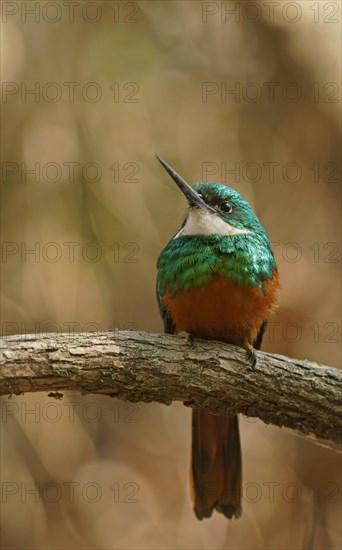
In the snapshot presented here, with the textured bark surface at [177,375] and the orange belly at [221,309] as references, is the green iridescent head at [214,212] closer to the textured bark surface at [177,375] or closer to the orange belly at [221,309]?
the orange belly at [221,309]

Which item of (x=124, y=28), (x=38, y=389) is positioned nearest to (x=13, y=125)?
(x=124, y=28)

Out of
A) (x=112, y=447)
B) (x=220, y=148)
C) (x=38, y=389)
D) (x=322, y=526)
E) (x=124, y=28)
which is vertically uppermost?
(x=124, y=28)

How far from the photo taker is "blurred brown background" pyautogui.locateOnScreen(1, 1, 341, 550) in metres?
4.36

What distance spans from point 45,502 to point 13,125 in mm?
2405

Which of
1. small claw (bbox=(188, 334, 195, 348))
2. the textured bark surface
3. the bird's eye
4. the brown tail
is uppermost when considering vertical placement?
the bird's eye

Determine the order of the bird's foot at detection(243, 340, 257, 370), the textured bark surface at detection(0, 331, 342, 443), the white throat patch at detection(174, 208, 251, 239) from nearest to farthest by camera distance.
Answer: the textured bark surface at detection(0, 331, 342, 443) → the bird's foot at detection(243, 340, 257, 370) → the white throat patch at detection(174, 208, 251, 239)

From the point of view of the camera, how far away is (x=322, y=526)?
4457 millimetres

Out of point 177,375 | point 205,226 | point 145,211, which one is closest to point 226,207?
point 205,226

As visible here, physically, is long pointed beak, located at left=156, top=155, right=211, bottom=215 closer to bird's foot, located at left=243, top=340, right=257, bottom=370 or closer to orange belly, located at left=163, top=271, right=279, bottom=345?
orange belly, located at left=163, top=271, right=279, bottom=345

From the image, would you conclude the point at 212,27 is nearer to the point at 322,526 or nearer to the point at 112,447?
the point at 112,447

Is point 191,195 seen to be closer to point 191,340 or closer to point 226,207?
point 226,207

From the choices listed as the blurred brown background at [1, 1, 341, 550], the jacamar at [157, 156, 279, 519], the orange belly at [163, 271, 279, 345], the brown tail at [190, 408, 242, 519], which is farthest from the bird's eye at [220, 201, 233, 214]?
the blurred brown background at [1, 1, 341, 550]

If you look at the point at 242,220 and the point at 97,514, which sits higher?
the point at 242,220

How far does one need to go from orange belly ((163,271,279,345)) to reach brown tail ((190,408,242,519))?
500 millimetres
